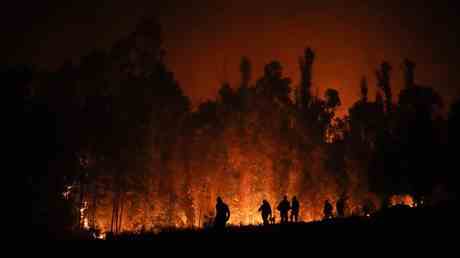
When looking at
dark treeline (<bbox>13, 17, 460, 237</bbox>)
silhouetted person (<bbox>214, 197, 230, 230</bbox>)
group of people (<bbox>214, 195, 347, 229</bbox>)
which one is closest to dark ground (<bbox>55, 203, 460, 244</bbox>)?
silhouetted person (<bbox>214, 197, 230, 230</bbox>)

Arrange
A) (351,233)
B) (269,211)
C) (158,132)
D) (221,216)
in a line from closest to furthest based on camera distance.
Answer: (351,233), (221,216), (269,211), (158,132)

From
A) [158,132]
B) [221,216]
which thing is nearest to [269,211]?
[221,216]

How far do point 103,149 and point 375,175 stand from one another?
81.2ft

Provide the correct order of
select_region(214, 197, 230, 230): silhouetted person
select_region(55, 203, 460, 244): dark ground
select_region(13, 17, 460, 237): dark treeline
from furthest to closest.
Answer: select_region(13, 17, 460, 237): dark treeline < select_region(214, 197, 230, 230): silhouetted person < select_region(55, 203, 460, 244): dark ground

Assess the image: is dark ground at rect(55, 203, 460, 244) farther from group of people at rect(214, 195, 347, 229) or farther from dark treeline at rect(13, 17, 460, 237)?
dark treeline at rect(13, 17, 460, 237)

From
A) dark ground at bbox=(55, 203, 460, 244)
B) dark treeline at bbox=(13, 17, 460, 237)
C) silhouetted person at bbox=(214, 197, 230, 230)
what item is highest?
dark treeline at bbox=(13, 17, 460, 237)

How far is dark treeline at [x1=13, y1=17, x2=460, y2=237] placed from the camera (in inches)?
963

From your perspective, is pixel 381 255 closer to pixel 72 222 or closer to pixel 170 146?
pixel 72 222

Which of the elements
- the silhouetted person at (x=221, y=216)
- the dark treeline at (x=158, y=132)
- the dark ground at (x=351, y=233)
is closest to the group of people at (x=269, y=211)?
the silhouetted person at (x=221, y=216)

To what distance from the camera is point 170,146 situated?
39.4 meters

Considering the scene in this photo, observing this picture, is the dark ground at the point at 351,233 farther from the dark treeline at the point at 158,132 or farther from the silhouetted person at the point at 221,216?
the dark treeline at the point at 158,132

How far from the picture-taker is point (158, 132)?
37.5 meters

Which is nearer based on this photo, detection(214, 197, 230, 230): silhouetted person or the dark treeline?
detection(214, 197, 230, 230): silhouetted person

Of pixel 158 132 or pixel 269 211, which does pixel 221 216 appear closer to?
pixel 269 211
